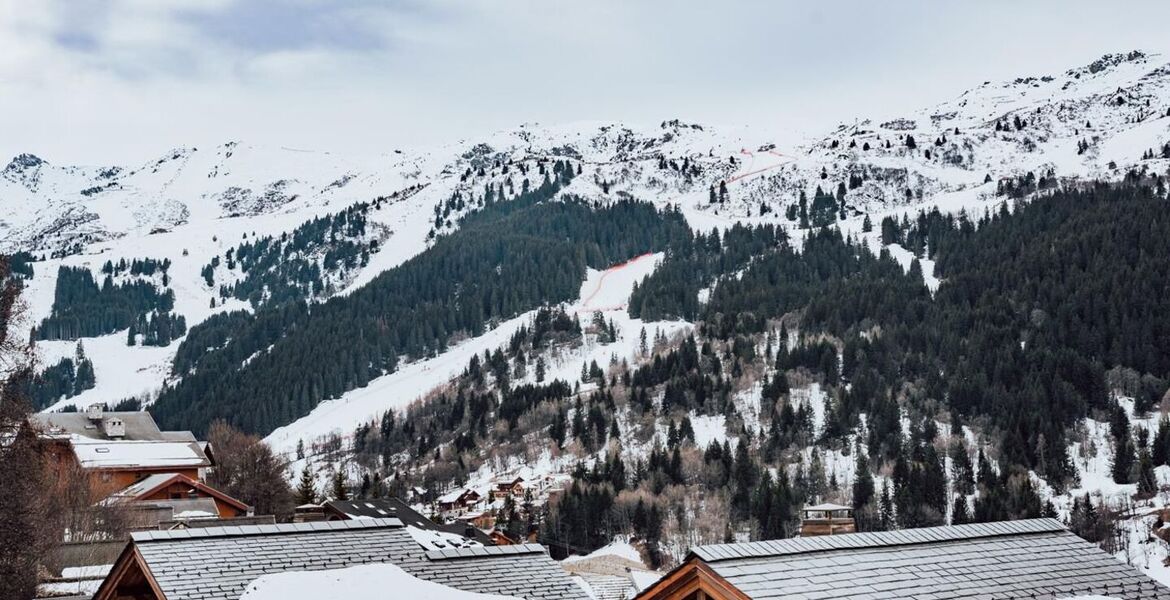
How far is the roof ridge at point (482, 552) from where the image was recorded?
2678cm

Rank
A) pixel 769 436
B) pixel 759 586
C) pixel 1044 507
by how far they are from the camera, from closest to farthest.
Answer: pixel 759 586, pixel 1044 507, pixel 769 436

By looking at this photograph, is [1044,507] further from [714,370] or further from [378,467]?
[378,467]

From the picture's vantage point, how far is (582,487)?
15438 centimetres

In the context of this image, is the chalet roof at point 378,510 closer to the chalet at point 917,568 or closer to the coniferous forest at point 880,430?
the coniferous forest at point 880,430

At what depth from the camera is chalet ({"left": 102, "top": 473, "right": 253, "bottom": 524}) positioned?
74.6 meters

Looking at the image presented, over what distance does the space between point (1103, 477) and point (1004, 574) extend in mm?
145499

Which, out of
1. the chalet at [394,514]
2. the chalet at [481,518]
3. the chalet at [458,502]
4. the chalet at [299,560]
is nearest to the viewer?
the chalet at [299,560]

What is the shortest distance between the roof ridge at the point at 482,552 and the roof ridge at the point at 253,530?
1031 millimetres

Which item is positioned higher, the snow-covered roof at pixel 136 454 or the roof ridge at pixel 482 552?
the snow-covered roof at pixel 136 454

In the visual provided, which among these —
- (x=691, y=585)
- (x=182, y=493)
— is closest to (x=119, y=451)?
(x=182, y=493)

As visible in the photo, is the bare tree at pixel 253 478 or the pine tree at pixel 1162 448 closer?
the bare tree at pixel 253 478

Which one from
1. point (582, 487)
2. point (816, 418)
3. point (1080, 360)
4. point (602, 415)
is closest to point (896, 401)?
point (816, 418)

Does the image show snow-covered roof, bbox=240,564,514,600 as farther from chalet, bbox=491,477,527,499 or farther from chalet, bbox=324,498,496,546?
chalet, bbox=491,477,527,499

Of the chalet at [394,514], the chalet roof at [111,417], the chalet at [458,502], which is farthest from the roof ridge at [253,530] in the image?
the chalet at [458,502]
